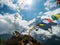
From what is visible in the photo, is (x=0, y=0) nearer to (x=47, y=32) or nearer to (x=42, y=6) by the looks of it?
(x=42, y=6)

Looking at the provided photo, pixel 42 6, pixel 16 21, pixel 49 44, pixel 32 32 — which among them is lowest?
pixel 49 44

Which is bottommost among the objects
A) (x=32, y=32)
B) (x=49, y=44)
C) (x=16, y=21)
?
(x=49, y=44)

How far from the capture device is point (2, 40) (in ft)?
22.6

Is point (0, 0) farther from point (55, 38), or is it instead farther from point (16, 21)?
point (55, 38)

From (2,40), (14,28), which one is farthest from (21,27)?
(2,40)

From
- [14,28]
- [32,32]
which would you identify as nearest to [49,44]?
[32,32]

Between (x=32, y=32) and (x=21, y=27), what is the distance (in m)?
0.43

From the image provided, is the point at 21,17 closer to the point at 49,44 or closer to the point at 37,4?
the point at 37,4

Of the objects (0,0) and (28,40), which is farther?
(0,0)

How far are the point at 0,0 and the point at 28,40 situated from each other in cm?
181

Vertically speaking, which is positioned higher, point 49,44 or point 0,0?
point 0,0

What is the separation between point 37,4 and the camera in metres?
7.28

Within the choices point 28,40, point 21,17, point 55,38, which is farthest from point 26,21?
point 55,38

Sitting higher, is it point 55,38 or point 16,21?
point 16,21
